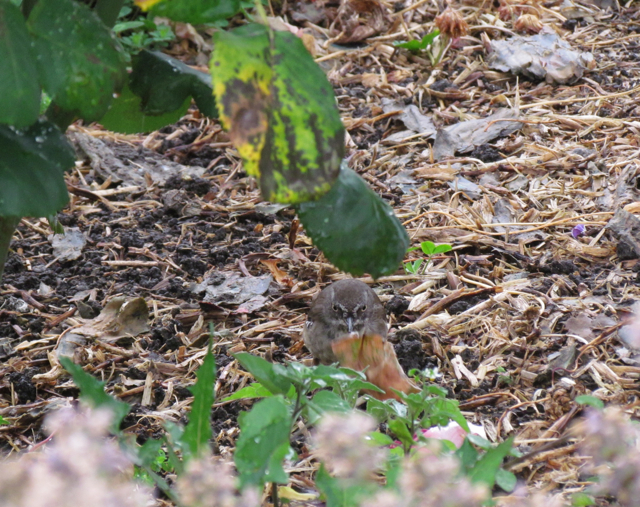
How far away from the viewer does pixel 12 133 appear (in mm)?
1749

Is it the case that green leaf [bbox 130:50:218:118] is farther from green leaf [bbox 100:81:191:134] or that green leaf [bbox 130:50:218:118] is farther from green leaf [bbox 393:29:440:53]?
green leaf [bbox 393:29:440:53]

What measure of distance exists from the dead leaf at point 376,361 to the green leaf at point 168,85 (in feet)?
4.15

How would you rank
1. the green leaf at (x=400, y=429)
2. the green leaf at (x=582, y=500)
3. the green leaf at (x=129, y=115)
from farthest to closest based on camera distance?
the green leaf at (x=129, y=115), the green leaf at (x=400, y=429), the green leaf at (x=582, y=500)

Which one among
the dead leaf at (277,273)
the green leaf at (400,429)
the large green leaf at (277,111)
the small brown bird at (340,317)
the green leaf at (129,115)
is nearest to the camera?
the large green leaf at (277,111)

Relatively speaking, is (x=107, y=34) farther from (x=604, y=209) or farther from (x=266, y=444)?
(x=604, y=209)

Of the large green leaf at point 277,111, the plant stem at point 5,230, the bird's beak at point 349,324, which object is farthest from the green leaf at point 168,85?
the bird's beak at point 349,324

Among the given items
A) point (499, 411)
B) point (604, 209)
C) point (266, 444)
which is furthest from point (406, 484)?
point (604, 209)

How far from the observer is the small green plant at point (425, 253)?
154 inches

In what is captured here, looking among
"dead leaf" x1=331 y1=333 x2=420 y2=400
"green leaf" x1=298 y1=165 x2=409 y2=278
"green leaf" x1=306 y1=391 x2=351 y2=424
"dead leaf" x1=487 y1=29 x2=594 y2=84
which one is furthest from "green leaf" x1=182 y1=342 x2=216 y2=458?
"dead leaf" x1=487 y1=29 x2=594 y2=84

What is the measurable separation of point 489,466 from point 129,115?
1.40 meters

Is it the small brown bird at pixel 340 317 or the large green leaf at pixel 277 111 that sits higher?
the large green leaf at pixel 277 111

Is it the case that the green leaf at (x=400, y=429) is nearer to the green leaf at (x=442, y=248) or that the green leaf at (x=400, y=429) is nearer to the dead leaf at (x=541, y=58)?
the green leaf at (x=442, y=248)

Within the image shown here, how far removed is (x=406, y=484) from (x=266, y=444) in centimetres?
44

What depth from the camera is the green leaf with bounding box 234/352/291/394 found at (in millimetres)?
1824
